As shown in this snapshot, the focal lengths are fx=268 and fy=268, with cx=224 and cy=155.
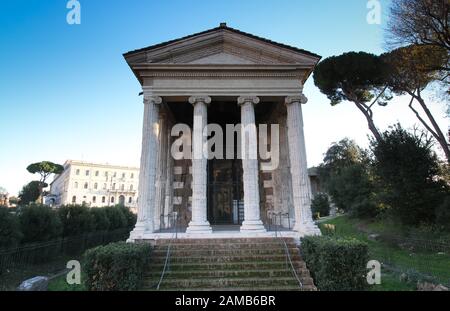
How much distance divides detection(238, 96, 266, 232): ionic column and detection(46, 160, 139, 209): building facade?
49.9 meters

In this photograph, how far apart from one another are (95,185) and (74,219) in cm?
4734

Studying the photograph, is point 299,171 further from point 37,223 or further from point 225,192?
point 37,223

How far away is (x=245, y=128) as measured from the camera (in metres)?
10.6

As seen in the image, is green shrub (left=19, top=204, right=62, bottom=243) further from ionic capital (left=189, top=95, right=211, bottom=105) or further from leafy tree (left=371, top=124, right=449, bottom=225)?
leafy tree (left=371, top=124, right=449, bottom=225)

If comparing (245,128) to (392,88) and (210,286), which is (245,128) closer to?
(210,286)

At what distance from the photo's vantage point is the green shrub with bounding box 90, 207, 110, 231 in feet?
59.0

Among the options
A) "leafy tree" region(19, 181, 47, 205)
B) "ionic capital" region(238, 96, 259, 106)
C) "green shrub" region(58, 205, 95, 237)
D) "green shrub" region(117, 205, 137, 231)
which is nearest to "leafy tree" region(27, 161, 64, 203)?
"leafy tree" region(19, 181, 47, 205)

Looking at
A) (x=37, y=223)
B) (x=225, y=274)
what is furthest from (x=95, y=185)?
(x=225, y=274)

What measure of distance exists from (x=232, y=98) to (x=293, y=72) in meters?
2.71

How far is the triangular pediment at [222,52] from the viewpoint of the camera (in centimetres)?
1077

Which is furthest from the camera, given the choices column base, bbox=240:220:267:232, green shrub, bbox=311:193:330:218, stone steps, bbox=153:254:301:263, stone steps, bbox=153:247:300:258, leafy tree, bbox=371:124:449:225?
green shrub, bbox=311:193:330:218

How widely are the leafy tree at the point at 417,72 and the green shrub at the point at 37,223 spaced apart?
21995 mm

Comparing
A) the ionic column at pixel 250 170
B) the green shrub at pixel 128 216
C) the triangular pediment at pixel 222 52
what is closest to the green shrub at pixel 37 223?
the green shrub at pixel 128 216

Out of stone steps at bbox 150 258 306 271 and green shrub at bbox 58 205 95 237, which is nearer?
stone steps at bbox 150 258 306 271
